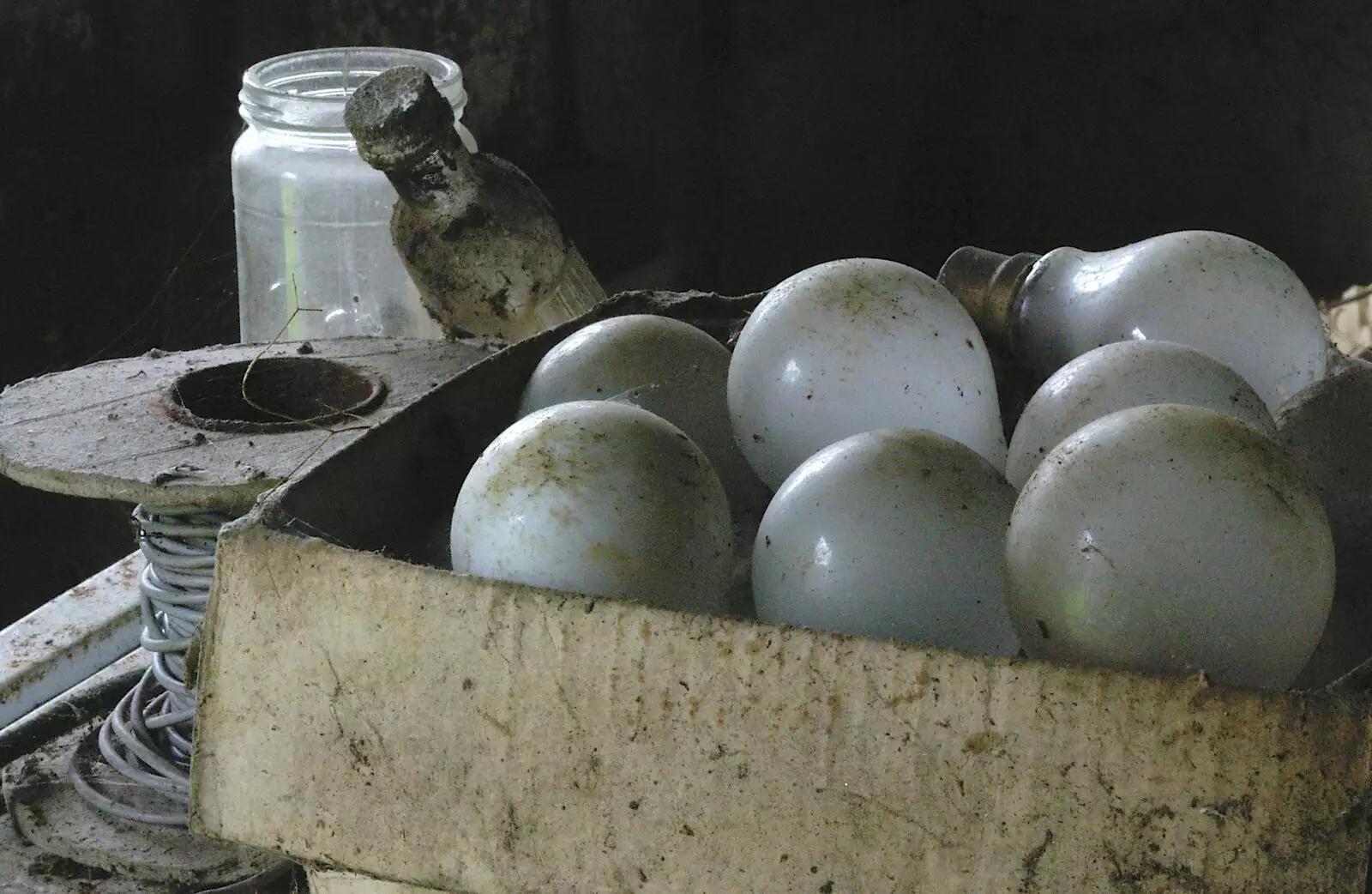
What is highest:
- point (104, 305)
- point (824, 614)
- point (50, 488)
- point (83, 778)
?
point (824, 614)

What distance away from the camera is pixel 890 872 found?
71cm

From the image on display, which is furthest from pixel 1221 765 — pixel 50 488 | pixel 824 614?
pixel 50 488

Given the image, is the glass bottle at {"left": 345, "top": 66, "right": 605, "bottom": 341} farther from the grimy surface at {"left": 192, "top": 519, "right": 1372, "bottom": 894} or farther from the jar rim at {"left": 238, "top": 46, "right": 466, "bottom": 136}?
the grimy surface at {"left": 192, "top": 519, "right": 1372, "bottom": 894}

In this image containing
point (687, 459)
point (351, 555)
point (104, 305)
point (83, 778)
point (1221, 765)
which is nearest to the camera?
point (1221, 765)

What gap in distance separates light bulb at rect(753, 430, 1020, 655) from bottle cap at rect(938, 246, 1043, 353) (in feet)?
1.36

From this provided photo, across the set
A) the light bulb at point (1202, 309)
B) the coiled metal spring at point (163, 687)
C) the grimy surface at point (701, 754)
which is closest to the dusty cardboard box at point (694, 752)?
the grimy surface at point (701, 754)

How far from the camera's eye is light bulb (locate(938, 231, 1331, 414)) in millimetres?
1081

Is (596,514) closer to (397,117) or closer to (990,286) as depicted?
(990,286)

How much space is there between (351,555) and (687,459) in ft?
0.72

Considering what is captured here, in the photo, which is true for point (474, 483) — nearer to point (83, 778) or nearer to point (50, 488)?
point (50, 488)

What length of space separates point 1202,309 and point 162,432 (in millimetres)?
947

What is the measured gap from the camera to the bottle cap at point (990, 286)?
4.10 ft

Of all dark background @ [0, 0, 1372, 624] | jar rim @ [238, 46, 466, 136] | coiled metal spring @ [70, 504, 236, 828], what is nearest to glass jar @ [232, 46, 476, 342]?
jar rim @ [238, 46, 466, 136]

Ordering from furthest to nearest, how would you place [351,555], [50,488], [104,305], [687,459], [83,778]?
1. [104,305]
2. [83,778]
3. [50,488]
4. [687,459]
5. [351,555]
